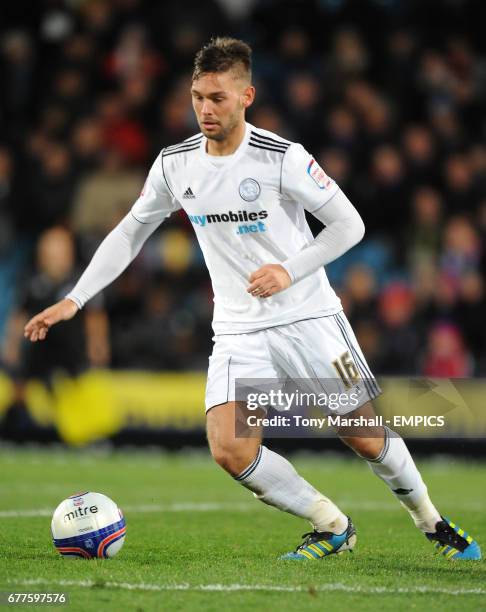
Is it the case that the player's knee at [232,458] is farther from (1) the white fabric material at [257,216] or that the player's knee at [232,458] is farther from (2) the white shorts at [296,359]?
(1) the white fabric material at [257,216]

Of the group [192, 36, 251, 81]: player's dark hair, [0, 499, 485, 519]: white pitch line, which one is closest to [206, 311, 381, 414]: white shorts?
[192, 36, 251, 81]: player's dark hair

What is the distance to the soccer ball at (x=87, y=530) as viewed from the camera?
20.4 feet

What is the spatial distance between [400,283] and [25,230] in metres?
4.87

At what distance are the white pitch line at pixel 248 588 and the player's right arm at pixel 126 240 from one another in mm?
1570

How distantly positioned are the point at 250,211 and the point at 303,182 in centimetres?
30

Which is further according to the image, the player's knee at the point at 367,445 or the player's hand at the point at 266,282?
the player's knee at the point at 367,445

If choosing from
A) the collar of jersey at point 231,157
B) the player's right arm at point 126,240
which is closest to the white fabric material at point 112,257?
the player's right arm at point 126,240

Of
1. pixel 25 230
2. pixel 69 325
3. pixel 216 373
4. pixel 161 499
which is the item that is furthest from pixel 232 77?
pixel 25 230

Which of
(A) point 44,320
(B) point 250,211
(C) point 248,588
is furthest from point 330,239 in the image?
(C) point 248,588

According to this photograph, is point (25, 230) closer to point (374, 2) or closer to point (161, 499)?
point (374, 2)

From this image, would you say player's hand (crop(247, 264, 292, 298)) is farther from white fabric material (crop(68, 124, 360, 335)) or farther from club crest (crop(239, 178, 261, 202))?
club crest (crop(239, 178, 261, 202))

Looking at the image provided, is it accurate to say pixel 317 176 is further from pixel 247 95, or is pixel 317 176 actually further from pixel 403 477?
pixel 403 477

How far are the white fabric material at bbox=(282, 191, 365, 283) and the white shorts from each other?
15.5 inches

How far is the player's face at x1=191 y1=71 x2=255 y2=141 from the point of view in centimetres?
606
